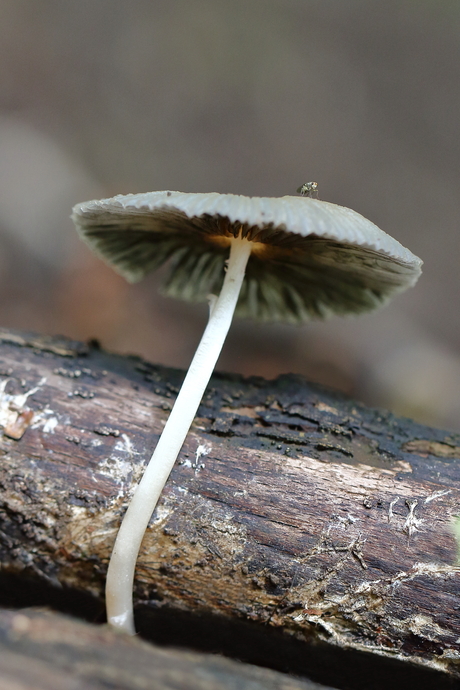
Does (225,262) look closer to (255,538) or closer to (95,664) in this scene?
(255,538)

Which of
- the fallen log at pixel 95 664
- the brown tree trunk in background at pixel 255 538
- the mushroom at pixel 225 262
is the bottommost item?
the fallen log at pixel 95 664

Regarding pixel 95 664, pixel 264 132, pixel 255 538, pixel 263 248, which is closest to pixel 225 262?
pixel 263 248

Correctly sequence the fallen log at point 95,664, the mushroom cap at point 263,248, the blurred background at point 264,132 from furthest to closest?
1. the blurred background at point 264,132
2. the mushroom cap at point 263,248
3. the fallen log at point 95,664

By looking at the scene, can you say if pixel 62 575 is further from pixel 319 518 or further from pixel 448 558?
pixel 448 558

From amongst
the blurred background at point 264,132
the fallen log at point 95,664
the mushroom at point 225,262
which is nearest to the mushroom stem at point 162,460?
the mushroom at point 225,262

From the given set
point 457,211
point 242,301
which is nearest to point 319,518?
point 242,301

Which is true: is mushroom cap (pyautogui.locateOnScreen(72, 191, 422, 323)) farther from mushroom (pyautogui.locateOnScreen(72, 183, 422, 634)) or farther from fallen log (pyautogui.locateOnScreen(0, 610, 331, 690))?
fallen log (pyautogui.locateOnScreen(0, 610, 331, 690))

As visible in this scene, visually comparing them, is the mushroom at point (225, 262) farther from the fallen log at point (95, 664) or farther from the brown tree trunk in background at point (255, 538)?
the fallen log at point (95, 664)
